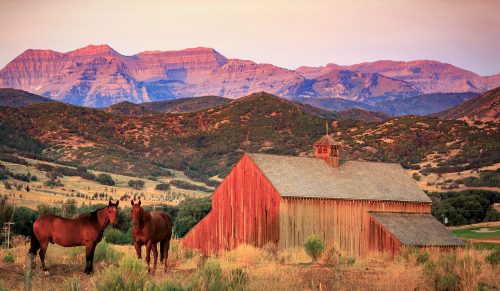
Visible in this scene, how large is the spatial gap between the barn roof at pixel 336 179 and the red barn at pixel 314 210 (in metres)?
0.07

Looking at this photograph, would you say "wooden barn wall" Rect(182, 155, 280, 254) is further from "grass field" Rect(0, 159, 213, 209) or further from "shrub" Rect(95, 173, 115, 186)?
"shrub" Rect(95, 173, 115, 186)

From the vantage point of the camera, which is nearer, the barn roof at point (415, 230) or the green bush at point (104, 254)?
the green bush at point (104, 254)

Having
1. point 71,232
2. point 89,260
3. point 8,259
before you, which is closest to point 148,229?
point 89,260

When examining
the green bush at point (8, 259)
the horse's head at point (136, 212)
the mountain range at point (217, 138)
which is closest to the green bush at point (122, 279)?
the horse's head at point (136, 212)

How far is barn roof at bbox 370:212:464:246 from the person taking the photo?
43.0 m

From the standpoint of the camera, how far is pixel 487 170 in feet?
385

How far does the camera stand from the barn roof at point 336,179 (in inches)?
1704

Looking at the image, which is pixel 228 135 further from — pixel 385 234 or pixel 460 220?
pixel 385 234

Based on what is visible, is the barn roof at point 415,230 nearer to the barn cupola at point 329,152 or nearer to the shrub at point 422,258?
the barn cupola at point 329,152

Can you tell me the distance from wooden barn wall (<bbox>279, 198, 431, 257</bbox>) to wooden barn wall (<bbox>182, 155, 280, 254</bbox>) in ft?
2.54

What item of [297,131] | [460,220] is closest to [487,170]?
[460,220]

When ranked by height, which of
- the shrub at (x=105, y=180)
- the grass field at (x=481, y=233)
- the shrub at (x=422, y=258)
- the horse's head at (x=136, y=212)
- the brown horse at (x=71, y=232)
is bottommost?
the grass field at (x=481, y=233)

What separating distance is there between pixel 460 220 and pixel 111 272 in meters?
68.9

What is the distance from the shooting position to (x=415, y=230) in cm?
4434
